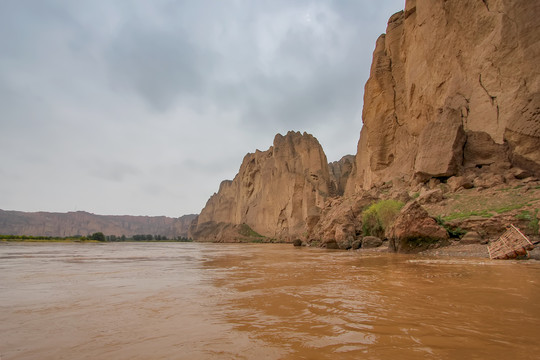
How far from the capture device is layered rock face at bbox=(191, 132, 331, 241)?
58.1 meters

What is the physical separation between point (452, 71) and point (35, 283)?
27195 mm

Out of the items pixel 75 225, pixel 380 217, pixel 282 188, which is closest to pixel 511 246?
pixel 380 217

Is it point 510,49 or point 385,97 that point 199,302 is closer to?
point 510,49

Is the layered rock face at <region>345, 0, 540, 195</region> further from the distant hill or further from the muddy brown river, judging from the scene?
the distant hill

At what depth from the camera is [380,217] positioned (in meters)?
19.7

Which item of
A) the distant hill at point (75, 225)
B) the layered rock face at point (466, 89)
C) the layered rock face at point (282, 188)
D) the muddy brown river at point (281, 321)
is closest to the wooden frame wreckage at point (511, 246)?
the muddy brown river at point (281, 321)

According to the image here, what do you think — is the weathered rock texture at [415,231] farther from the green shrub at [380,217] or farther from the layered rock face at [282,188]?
the layered rock face at [282,188]

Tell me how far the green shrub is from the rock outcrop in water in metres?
1.45

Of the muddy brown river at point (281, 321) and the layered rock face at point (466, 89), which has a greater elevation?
the layered rock face at point (466, 89)

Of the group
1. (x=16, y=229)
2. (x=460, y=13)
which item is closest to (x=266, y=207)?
(x=460, y=13)

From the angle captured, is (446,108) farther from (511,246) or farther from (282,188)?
(282,188)

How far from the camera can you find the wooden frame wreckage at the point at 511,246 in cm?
980

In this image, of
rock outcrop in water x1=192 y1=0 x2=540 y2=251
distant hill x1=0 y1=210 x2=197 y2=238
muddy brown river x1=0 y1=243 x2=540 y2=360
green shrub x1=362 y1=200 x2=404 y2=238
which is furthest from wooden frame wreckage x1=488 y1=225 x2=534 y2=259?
distant hill x1=0 y1=210 x2=197 y2=238

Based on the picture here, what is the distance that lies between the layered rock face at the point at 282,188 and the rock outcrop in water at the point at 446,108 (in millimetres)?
20903
